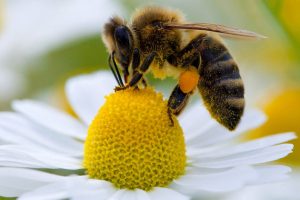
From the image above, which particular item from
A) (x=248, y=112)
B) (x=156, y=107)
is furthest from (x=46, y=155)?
(x=248, y=112)

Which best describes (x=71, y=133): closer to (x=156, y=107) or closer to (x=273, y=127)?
(x=156, y=107)

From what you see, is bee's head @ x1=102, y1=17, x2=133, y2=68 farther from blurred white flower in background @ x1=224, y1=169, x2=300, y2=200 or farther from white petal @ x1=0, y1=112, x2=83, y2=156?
blurred white flower in background @ x1=224, y1=169, x2=300, y2=200

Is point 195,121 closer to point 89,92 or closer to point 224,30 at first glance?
point 89,92

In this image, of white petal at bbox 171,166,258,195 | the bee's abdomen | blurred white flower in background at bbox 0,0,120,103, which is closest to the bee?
the bee's abdomen

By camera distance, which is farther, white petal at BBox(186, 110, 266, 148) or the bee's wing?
white petal at BBox(186, 110, 266, 148)

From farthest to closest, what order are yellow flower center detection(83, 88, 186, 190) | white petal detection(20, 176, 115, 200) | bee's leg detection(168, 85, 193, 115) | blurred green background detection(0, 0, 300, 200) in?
blurred green background detection(0, 0, 300, 200) < bee's leg detection(168, 85, 193, 115) < yellow flower center detection(83, 88, 186, 190) < white petal detection(20, 176, 115, 200)

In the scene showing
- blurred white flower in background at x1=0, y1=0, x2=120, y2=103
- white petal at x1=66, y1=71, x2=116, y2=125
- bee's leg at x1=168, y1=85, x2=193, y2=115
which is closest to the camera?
bee's leg at x1=168, y1=85, x2=193, y2=115

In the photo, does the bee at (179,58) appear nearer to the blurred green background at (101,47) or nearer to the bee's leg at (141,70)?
the bee's leg at (141,70)
